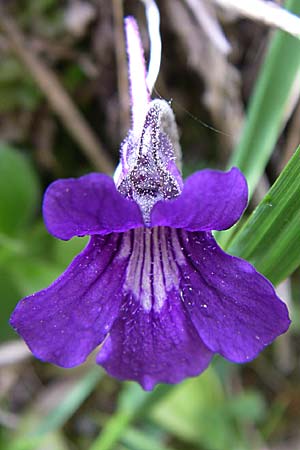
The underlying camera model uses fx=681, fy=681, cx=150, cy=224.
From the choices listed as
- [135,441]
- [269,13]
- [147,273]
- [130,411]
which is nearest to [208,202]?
[147,273]

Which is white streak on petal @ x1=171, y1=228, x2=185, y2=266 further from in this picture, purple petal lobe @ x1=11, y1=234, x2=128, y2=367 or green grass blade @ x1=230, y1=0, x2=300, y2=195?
green grass blade @ x1=230, y1=0, x2=300, y2=195

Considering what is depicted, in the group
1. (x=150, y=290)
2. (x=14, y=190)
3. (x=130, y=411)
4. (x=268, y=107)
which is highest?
(x=268, y=107)

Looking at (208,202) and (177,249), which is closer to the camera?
(208,202)

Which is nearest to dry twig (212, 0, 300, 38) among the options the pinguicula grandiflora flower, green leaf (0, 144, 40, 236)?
the pinguicula grandiflora flower

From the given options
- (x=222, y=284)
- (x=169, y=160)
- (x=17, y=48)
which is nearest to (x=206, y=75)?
(x=17, y=48)

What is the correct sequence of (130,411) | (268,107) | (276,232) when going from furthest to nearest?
1. (130,411)
2. (268,107)
3. (276,232)

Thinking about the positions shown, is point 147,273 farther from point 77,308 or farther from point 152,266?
point 77,308

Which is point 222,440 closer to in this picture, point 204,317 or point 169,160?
point 204,317
